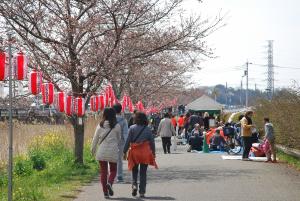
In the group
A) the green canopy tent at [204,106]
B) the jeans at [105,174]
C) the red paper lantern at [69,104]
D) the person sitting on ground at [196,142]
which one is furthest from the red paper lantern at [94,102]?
the green canopy tent at [204,106]

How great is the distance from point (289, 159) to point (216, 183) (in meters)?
6.61

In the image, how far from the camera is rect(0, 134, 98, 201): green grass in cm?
1025

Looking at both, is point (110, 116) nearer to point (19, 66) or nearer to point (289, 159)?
point (19, 66)

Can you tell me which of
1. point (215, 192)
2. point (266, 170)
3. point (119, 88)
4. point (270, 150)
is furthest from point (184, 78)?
point (215, 192)

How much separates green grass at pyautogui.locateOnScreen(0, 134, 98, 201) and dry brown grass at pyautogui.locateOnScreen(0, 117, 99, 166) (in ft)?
1.17

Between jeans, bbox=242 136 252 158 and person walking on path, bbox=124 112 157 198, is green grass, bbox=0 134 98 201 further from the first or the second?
jeans, bbox=242 136 252 158

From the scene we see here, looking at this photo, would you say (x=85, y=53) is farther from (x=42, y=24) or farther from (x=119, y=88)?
(x=119, y=88)

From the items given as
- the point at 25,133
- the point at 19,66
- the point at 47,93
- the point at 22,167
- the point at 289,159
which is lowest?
the point at 289,159

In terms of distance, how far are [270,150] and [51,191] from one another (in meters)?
9.33

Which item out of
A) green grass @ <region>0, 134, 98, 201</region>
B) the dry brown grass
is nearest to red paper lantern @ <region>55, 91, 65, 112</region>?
green grass @ <region>0, 134, 98, 201</region>

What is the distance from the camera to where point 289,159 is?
60.8 ft

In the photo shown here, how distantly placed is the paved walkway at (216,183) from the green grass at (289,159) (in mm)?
378

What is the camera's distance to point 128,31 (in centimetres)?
1573

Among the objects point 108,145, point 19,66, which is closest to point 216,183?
point 108,145
